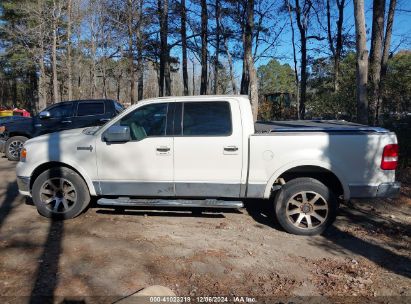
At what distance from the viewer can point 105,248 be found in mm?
4836

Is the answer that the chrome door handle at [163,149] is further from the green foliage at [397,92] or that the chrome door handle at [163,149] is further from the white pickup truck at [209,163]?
the green foliage at [397,92]

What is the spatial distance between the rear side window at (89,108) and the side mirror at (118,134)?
6.42 metres

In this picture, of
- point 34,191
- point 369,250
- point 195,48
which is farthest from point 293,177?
point 195,48

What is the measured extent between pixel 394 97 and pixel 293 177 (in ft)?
25.2

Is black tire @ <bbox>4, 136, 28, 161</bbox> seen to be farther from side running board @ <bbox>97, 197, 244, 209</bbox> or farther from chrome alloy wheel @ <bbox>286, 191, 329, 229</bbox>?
chrome alloy wheel @ <bbox>286, 191, 329, 229</bbox>

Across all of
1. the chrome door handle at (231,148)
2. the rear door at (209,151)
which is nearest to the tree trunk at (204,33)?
the rear door at (209,151)

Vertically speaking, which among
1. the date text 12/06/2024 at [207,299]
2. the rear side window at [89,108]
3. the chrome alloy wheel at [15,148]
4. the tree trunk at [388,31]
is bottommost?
the date text 12/06/2024 at [207,299]

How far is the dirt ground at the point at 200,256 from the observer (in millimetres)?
3896

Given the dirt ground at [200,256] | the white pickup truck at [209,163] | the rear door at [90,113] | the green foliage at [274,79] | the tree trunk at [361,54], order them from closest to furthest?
the dirt ground at [200,256]
the white pickup truck at [209,163]
the tree trunk at [361,54]
the rear door at [90,113]
the green foliage at [274,79]

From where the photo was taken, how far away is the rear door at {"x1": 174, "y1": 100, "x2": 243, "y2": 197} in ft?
17.6

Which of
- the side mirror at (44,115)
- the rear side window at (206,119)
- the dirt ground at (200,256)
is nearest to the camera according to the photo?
the dirt ground at (200,256)

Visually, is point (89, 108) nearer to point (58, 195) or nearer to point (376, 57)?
point (58, 195)

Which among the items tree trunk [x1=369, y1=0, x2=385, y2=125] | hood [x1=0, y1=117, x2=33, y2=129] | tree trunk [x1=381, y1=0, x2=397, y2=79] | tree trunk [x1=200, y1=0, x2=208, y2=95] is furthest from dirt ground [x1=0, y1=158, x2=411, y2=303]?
tree trunk [x1=200, y1=0, x2=208, y2=95]

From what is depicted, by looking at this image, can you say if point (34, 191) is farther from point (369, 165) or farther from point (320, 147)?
point (369, 165)
